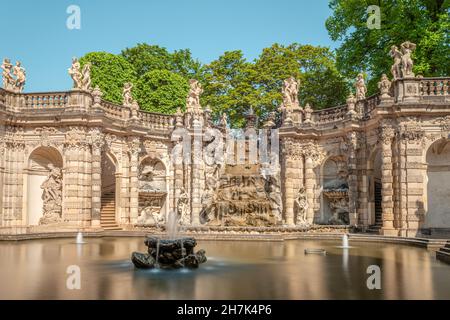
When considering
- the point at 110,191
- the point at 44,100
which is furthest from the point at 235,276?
the point at 110,191

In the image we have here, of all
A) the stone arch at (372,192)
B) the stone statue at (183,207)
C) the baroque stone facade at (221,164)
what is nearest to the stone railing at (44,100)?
the baroque stone facade at (221,164)

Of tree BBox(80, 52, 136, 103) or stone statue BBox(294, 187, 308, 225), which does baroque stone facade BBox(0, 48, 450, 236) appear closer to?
stone statue BBox(294, 187, 308, 225)

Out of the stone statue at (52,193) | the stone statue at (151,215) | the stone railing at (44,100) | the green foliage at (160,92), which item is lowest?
the stone statue at (151,215)

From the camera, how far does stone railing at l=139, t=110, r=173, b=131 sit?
96.5 feet

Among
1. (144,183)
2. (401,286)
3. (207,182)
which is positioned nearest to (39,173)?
(144,183)

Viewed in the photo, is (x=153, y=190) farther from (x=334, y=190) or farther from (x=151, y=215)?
(x=334, y=190)

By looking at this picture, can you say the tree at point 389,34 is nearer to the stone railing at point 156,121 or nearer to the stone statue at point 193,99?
the stone statue at point 193,99

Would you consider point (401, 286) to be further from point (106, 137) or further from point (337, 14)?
point (337, 14)

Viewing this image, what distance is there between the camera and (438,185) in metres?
23.3

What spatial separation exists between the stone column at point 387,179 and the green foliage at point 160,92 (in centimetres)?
2195

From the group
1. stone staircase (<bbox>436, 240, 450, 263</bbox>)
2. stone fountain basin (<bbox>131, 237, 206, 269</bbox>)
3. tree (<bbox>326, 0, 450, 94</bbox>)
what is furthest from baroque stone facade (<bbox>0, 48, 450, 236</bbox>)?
stone fountain basin (<bbox>131, 237, 206, 269</bbox>)

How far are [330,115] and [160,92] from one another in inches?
695

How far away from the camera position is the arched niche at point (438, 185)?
2303cm

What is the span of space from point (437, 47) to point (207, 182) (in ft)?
55.7
